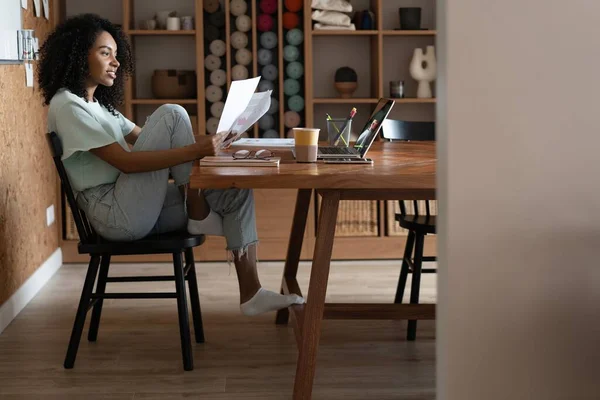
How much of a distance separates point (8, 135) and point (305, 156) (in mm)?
1581

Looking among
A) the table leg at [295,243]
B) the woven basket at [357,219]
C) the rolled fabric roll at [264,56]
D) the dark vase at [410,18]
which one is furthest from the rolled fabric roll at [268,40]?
the table leg at [295,243]

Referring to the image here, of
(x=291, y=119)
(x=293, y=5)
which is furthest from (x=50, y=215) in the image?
(x=293, y=5)

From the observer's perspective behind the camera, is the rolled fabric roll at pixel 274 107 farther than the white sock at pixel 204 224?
Yes

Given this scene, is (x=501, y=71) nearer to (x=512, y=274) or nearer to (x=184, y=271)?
(x=512, y=274)

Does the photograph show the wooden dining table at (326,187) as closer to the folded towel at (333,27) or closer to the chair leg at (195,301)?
the chair leg at (195,301)

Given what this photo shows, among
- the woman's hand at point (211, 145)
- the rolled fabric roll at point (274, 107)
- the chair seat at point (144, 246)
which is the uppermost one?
the rolled fabric roll at point (274, 107)

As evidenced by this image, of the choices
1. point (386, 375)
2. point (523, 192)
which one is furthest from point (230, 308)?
point (523, 192)

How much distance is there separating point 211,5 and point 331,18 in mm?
684

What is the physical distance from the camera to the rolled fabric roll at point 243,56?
521 cm

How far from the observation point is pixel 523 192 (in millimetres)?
1766

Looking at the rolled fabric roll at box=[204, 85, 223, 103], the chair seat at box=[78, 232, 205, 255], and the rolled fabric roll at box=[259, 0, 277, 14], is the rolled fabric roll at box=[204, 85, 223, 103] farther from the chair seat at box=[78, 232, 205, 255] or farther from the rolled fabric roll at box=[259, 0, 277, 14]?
the chair seat at box=[78, 232, 205, 255]

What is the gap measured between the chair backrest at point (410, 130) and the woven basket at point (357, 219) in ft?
3.31

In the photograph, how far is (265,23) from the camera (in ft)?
17.1

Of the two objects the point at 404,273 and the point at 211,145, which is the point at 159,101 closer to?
the point at 404,273
